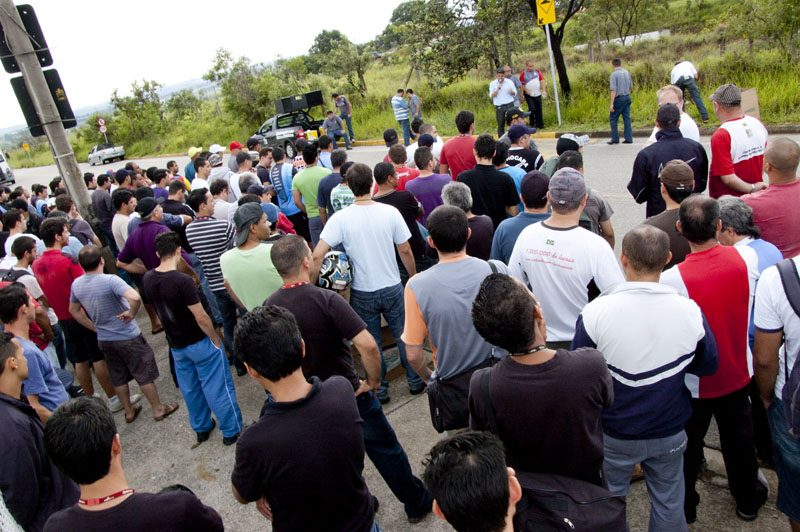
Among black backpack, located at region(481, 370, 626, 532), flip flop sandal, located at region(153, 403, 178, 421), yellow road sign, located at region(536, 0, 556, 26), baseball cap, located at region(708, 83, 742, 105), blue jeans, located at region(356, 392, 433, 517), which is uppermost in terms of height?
yellow road sign, located at region(536, 0, 556, 26)

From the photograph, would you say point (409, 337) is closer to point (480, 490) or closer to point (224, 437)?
point (480, 490)

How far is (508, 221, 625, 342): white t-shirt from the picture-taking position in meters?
3.09

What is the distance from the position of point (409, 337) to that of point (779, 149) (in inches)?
109

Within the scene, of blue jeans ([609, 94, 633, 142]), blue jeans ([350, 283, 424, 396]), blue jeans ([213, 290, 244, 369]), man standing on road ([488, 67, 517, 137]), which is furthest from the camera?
man standing on road ([488, 67, 517, 137])

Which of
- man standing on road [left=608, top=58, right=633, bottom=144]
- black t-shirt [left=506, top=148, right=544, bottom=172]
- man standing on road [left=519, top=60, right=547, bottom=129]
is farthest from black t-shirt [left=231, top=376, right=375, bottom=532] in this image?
man standing on road [left=519, top=60, right=547, bottom=129]

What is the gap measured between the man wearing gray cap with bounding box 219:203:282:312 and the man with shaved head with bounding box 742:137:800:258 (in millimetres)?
3470

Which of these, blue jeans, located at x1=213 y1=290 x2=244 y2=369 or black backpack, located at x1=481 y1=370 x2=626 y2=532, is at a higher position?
black backpack, located at x1=481 y1=370 x2=626 y2=532

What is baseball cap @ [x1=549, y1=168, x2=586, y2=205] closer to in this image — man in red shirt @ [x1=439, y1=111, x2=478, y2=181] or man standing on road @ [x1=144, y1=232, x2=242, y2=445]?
man standing on road @ [x1=144, y1=232, x2=242, y2=445]

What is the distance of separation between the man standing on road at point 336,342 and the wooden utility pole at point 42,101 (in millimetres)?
6388

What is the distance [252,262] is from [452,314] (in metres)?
1.83

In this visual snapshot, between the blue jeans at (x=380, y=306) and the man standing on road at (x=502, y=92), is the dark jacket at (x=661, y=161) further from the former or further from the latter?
the man standing on road at (x=502, y=92)

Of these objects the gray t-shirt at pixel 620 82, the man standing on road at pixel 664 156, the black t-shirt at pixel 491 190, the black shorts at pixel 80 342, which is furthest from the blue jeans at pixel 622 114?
the black shorts at pixel 80 342

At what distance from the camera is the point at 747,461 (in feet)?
9.38

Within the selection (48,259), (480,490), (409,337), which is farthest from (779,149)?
(48,259)
